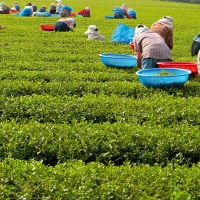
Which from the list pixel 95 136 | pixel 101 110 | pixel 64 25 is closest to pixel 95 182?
pixel 95 136

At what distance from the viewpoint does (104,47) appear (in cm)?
1536

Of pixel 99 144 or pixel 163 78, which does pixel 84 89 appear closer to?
pixel 163 78

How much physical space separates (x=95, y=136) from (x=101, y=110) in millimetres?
1311

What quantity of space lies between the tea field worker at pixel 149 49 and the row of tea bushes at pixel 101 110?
6.91 feet

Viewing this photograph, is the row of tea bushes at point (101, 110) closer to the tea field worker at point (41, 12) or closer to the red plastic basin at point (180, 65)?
the red plastic basin at point (180, 65)

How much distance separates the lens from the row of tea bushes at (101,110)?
6914 millimetres

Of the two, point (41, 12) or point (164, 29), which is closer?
point (164, 29)

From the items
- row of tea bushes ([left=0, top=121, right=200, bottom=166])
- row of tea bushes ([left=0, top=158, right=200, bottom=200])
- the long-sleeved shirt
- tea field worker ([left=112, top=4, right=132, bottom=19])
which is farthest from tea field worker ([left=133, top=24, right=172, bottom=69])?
tea field worker ([left=112, top=4, right=132, bottom=19])

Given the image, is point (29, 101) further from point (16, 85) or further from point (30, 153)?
point (30, 153)

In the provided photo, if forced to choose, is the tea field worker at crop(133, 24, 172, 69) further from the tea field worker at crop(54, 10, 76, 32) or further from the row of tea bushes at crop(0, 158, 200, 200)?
the tea field worker at crop(54, 10, 76, 32)

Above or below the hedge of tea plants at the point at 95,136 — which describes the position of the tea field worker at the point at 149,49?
above

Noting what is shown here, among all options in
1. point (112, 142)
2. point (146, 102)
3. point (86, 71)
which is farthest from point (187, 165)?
point (86, 71)

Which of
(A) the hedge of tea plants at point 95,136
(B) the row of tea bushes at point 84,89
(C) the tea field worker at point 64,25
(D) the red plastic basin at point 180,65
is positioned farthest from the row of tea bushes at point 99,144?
(C) the tea field worker at point 64,25

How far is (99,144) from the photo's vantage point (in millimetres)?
5805
